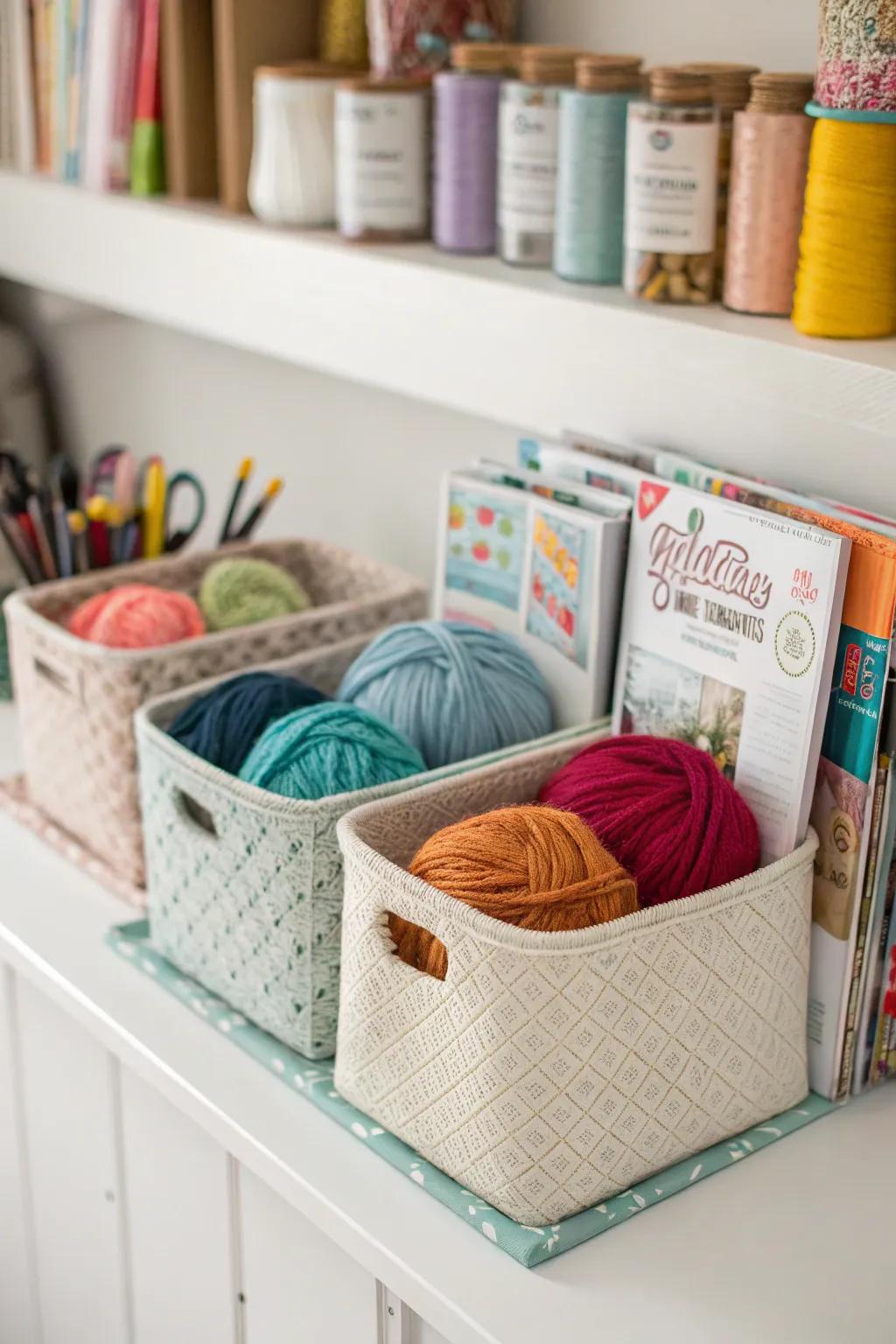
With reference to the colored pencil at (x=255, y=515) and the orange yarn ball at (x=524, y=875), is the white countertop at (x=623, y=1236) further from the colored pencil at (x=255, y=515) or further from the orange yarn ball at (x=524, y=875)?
the colored pencil at (x=255, y=515)

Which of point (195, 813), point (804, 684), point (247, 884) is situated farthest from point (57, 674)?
point (804, 684)

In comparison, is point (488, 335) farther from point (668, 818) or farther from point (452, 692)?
point (668, 818)

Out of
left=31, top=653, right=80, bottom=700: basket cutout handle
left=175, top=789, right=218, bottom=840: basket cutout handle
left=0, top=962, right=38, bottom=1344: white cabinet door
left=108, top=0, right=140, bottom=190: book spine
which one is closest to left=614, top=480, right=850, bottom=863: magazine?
left=175, top=789, right=218, bottom=840: basket cutout handle

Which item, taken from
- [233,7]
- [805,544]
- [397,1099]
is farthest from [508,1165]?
[233,7]

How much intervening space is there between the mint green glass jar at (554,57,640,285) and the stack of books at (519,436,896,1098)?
7.0 inches

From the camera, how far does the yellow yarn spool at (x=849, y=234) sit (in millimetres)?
777

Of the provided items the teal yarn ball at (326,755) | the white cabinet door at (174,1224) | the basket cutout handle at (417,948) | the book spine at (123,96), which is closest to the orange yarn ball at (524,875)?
the basket cutout handle at (417,948)

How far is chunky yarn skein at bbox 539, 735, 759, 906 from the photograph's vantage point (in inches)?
29.7

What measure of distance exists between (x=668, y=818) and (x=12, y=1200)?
24.0 inches

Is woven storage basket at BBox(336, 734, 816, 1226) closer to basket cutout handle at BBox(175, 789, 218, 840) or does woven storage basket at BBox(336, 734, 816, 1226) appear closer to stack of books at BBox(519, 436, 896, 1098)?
stack of books at BBox(519, 436, 896, 1098)

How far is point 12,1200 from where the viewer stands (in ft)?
3.58

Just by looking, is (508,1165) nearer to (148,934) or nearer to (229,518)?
(148,934)

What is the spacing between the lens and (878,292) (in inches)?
31.8

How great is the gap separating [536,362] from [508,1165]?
1.68 ft
